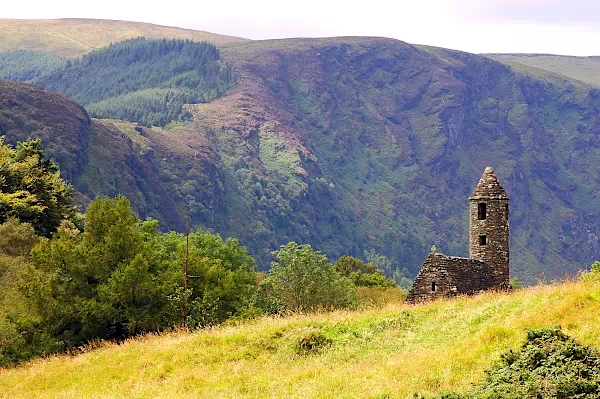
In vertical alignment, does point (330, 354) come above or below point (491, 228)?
below

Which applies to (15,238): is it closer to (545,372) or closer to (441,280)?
(441,280)

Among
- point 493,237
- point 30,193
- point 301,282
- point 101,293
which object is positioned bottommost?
point 301,282

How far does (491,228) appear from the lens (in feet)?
140

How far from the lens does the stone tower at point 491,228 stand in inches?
1650

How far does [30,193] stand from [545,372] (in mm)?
50962

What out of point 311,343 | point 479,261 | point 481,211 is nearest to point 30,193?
point 481,211

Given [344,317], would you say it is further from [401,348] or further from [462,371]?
[462,371]

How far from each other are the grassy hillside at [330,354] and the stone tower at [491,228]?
9710 mm

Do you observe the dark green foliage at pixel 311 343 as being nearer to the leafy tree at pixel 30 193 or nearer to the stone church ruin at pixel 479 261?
the stone church ruin at pixel 479 261

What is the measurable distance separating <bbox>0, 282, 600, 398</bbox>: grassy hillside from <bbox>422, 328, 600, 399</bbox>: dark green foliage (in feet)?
3.87

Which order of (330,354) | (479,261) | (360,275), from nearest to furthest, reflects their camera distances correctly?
(330,354), (479,261), (360,275)

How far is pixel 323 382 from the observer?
2397 cm

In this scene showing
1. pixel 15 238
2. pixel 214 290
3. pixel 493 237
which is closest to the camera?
pixel 493 237

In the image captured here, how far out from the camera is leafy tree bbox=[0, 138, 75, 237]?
6088 centimetres
